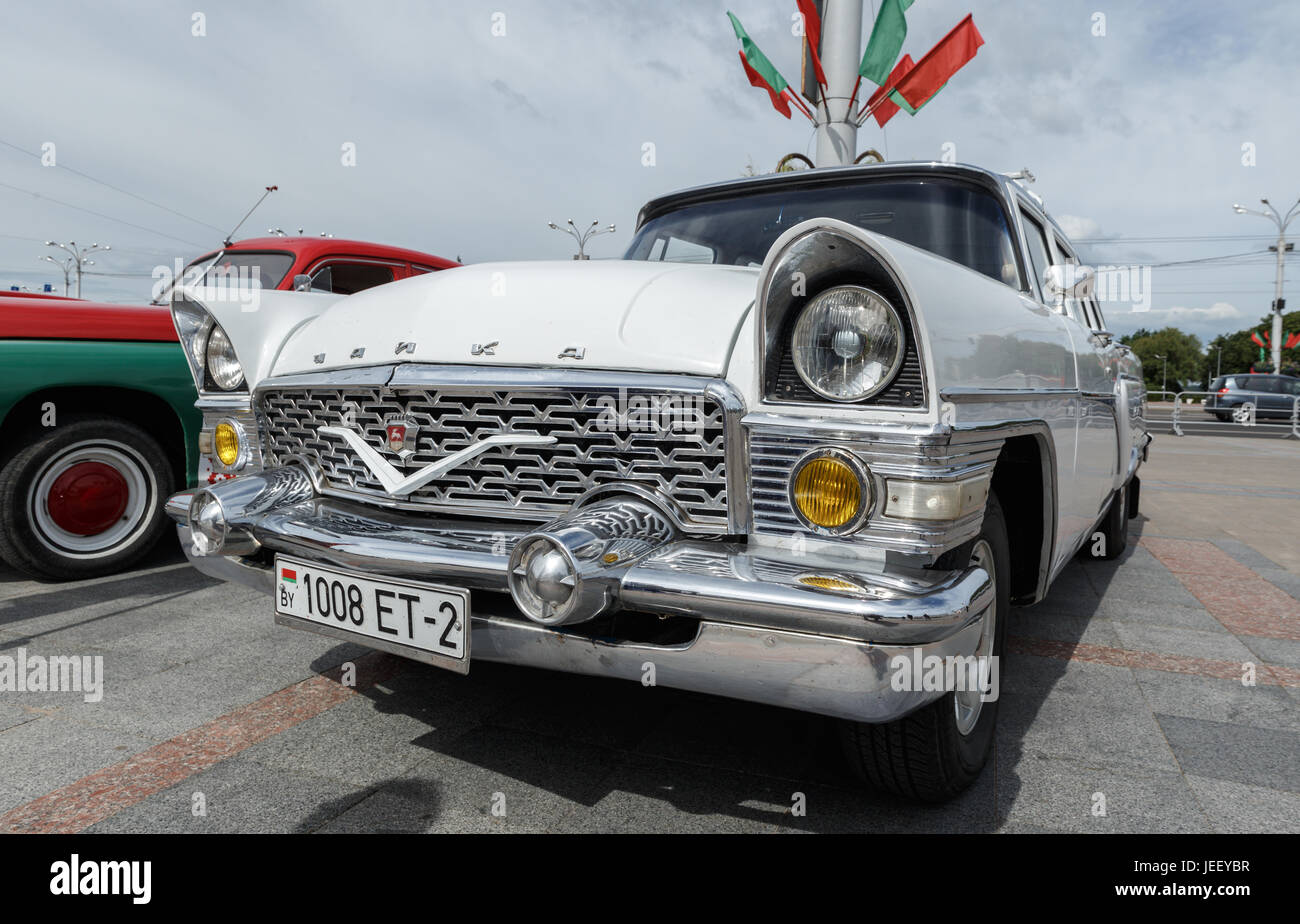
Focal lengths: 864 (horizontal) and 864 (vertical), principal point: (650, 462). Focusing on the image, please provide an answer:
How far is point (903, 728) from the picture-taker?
1894mm

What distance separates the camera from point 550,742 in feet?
7.71

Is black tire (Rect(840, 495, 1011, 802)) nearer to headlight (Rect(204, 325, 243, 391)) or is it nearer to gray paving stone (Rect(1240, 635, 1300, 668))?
gray paving stone (Rect(1240, 635, 1300, 668))

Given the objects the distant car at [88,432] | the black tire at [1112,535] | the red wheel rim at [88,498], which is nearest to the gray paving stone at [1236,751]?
the black tire at [1112,535]

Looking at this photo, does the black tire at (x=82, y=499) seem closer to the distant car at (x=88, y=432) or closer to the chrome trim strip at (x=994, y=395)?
the distant car at (x=88, y=432)

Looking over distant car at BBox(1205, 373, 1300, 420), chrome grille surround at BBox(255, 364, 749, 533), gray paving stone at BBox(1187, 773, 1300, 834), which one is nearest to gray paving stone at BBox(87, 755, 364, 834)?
chrome grille surround at BBox(255, 364, 749, 533)

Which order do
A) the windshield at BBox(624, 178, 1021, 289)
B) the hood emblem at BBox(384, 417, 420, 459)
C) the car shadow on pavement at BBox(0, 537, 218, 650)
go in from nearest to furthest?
the hood emblem at BBox(384, 417, 420, 459) → the windshield at BBox(624, 178, 1021, 289) → the car shadow on pavement at BBox(0, 537, 218, 650)

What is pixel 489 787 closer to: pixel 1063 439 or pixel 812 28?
pixel 1063 439

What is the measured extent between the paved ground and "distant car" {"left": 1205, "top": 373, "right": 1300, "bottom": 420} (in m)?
21.4

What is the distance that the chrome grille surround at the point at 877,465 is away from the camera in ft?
5.34

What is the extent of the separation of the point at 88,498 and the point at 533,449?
10.3ft

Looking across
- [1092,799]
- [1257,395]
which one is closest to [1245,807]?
[1092,799]

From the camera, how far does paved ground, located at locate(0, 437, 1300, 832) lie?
2.00m
